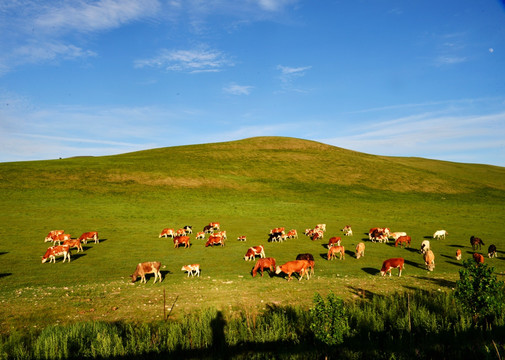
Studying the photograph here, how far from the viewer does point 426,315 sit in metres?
11.7

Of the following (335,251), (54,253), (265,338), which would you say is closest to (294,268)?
(335,251)

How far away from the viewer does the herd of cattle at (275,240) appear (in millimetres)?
18609

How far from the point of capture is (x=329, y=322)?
29.0 ft

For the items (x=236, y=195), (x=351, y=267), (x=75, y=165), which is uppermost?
(x=75, y=165)

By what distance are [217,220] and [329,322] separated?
33994 mm

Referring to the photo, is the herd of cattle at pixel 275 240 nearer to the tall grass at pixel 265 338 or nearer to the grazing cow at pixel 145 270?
the grazing cow at pixel 145 270

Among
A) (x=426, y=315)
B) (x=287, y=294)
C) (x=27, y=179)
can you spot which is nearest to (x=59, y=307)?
(x=287, y=294)

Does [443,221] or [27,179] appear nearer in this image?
[443,221]

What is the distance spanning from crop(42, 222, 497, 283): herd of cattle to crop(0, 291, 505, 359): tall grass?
6356 millimetres

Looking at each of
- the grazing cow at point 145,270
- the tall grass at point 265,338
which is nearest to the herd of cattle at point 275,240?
the grazing cow at point 145,270

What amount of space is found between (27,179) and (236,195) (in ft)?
133

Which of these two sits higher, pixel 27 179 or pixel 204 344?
pixel 27 179

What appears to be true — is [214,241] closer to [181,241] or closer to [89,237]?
[181,241]

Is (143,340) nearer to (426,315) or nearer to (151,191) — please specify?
(426,315)
